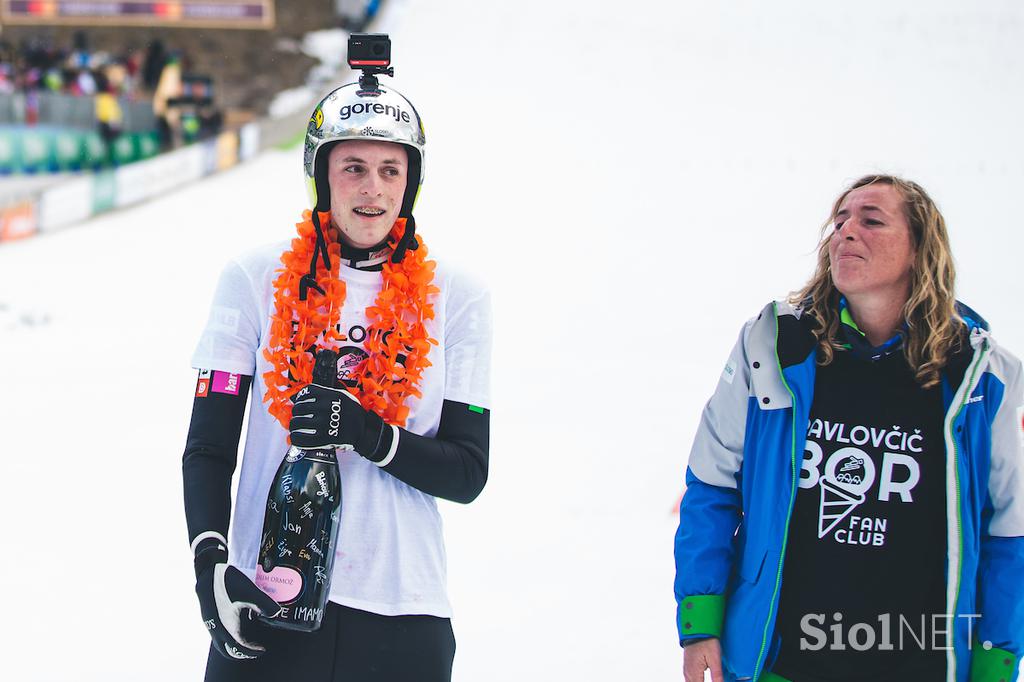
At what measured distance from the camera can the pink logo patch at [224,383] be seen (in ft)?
5.94

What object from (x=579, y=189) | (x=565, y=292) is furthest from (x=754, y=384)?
(x=579, y=189)

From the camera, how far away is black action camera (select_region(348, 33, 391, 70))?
1.97m

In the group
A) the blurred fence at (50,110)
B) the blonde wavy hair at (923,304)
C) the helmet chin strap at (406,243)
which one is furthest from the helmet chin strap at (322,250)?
the blurred fence at (50,110)

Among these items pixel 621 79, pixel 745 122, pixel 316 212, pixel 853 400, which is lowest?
pixel 853 400

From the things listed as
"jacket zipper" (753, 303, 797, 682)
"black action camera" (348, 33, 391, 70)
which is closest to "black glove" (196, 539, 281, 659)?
"jacket zipper" (753, 303, 797, 682)

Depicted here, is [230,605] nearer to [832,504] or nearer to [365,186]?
[365,186]

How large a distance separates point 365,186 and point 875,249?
3.12 feet

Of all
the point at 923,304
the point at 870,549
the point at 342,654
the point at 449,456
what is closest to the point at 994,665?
the point at 870,549

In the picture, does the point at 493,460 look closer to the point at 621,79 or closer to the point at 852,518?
→ the point at 852,518

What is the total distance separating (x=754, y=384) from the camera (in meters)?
1.96

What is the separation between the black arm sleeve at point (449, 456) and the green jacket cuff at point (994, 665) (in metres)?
0.93

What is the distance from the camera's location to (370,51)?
197 centimetres

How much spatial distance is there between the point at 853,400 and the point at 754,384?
7.0 inches

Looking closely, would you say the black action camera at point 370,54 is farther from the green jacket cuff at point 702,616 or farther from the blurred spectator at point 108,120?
the blurred spectator at point 108,120
